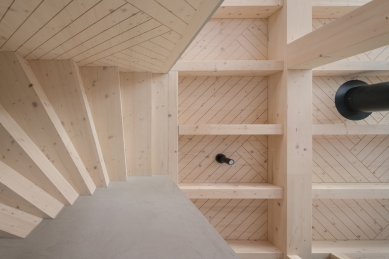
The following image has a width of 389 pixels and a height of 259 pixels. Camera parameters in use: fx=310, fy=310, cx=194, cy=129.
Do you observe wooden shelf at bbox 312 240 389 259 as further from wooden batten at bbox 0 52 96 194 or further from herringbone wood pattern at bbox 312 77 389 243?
wooden batten at bbox 0 52 96 194

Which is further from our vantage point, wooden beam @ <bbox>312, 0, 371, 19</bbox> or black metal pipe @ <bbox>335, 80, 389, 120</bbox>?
wooden beam @ <bbox>312, 0, 371, 19</bbox>

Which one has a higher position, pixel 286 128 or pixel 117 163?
pixel 286 128

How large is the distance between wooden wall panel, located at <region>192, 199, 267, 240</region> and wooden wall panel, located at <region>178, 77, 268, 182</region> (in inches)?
13.4

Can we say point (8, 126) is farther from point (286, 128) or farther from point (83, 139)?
point (286, 128)

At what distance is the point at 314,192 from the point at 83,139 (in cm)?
291

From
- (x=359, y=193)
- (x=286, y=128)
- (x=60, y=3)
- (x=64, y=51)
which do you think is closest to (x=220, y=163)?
(x=286, y=128)

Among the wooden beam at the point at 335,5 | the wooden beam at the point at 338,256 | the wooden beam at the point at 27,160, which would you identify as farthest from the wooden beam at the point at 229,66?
the wooden beam at the point at 338,256

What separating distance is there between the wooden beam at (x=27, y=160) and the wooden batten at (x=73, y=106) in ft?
1.10

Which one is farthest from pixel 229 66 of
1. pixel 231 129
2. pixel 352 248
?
pixel 352 248

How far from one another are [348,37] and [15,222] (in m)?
2.95

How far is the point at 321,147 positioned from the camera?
14.9 feet

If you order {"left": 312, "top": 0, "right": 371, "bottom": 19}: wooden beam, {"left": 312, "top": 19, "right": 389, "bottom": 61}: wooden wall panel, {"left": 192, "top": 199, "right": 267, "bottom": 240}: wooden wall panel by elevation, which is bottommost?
{"left": 192, "top": 199, "right": 267, "bottom": 240}: wooden wall panel

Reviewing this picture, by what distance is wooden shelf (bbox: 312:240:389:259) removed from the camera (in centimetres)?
412

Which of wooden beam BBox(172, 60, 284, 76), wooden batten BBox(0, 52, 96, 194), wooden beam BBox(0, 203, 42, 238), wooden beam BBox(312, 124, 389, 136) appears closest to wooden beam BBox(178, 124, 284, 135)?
wooden beam BBox(312, 124, 389, 136)
